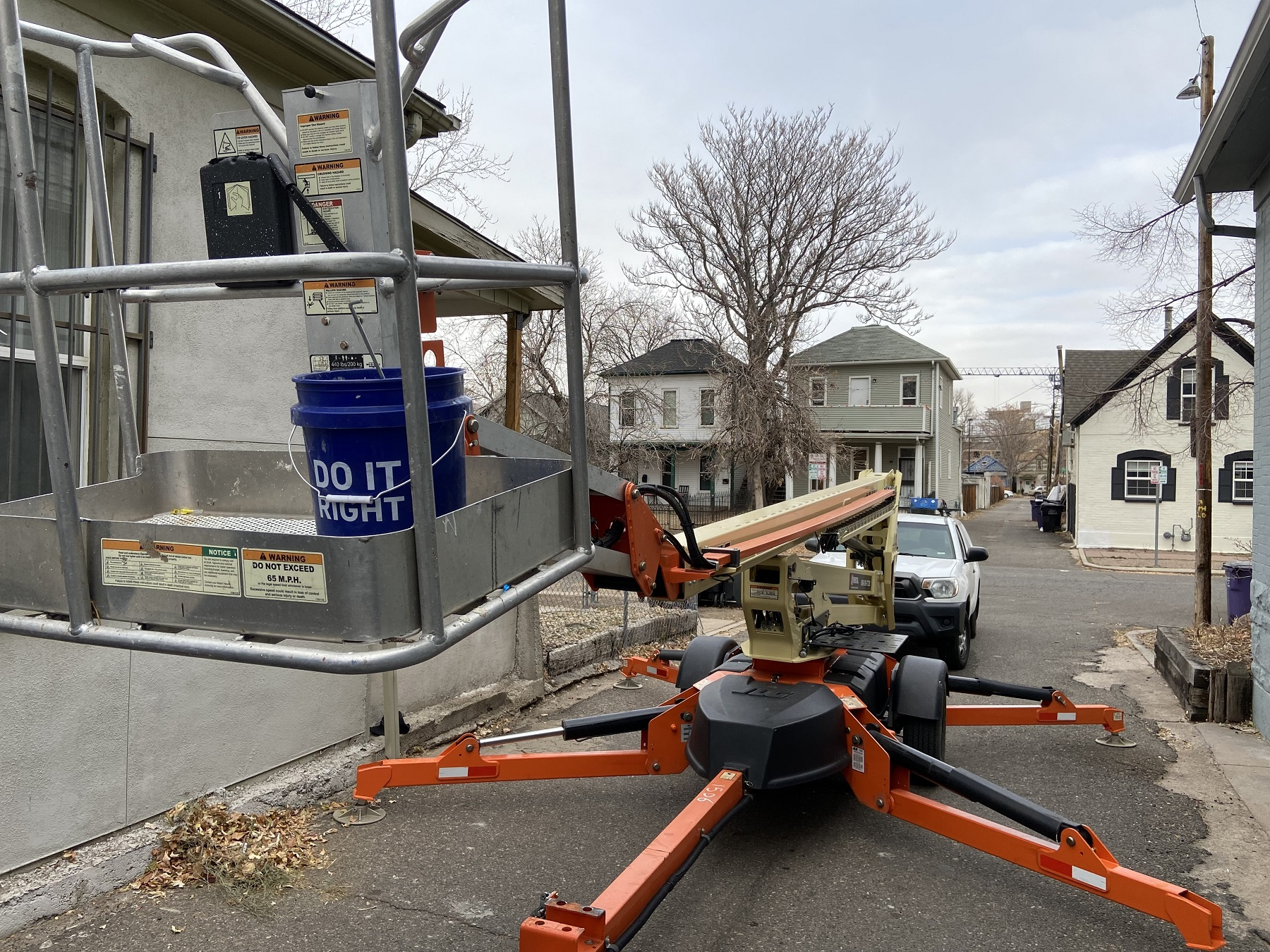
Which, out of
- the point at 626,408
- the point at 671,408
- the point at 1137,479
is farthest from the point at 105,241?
the point at 671,408

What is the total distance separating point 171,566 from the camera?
1.86 meters

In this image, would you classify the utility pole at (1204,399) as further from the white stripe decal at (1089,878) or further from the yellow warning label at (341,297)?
the yellow warning label at (341,297)

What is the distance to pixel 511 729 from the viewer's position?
24.2ft

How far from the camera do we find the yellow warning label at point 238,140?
2.32m

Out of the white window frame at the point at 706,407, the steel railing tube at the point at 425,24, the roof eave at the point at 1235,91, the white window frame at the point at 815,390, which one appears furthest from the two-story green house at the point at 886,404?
the steel railing tube at the point at 425,24

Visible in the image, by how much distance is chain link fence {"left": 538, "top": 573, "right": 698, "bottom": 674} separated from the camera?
8.99 m

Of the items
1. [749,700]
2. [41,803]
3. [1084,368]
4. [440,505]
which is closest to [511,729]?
[749,700]

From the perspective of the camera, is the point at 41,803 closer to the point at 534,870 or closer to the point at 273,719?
the point at 273,719

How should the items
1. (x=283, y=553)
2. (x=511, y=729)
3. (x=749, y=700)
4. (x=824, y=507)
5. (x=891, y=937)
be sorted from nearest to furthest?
(x=283, y=553)
(x=891, y=937)
(x=749, y=700)
(x=824, y=507)
(x=511, y=729)

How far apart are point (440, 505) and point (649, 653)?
27.0 ft

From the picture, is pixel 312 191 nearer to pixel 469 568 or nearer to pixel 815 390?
pixel 469 568

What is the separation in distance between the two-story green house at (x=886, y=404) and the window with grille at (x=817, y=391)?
14.2 inches

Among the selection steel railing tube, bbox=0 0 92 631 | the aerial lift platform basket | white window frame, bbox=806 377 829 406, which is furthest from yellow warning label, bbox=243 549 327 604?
white window frame, bbox=806 377 829 406

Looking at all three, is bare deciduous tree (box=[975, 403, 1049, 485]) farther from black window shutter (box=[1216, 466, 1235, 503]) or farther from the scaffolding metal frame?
the scaffolding metal frame
